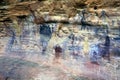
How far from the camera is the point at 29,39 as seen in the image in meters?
5.64

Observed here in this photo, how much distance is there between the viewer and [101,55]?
498cm

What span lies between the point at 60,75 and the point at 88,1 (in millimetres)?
1471

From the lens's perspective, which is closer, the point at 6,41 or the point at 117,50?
the point at 117,50

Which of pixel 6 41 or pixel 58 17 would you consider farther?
pixel 6 41

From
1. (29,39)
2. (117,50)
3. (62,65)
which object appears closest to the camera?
(117,50)

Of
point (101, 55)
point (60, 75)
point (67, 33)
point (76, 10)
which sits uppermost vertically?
point (76, 10)

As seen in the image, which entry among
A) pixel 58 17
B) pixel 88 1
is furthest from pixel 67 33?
pixel 88 1

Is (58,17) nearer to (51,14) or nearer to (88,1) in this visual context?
(51,14)

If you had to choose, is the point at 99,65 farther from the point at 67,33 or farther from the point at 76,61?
the point at 67,33

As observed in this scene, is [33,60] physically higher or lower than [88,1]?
lower

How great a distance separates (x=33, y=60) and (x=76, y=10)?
1254 mm

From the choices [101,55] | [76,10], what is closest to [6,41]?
[76,10]

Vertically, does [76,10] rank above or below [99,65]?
above

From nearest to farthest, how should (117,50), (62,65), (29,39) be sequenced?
1. (117,50)
2. (62,65)
3. (29,39)
